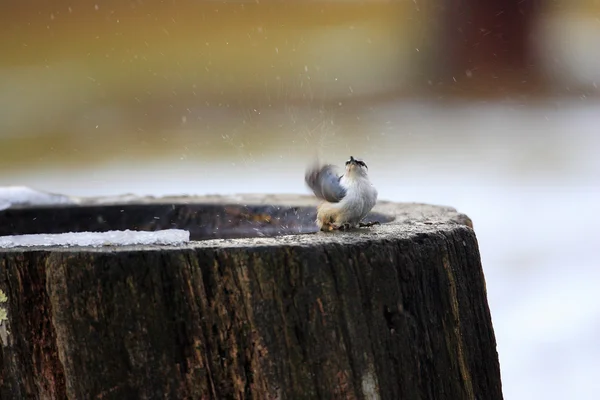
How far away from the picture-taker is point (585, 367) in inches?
117

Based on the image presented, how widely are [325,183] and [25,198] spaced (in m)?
0.76

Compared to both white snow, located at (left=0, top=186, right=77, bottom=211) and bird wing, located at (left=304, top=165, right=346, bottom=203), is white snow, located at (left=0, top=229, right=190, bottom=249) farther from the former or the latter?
white snow, located at (left=0, top=186, right=77, bottom=211)

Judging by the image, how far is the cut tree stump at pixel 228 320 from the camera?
48.3 inches

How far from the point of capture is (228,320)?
4.05 ft

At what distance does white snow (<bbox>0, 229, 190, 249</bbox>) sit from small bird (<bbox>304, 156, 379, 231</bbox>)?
285 mm

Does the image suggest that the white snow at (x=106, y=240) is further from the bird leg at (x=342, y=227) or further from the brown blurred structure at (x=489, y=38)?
the brown blurred structure at (x=489, y=38)

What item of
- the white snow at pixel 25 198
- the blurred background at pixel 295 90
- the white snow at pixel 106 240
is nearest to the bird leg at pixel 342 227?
the white snow at pixel 106 240

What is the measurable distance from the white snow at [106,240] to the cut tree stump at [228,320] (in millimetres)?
46

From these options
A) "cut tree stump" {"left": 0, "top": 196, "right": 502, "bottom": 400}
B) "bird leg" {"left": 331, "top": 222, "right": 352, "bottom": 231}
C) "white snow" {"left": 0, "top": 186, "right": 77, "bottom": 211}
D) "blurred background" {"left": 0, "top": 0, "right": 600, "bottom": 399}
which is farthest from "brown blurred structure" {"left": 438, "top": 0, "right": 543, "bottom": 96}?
"cut tree stump" {"left": 0, "top": 196, "right": 502, "bottom": 400}

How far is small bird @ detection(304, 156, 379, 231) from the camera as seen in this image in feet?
4.94

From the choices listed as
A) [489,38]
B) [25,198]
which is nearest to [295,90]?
[489,38]

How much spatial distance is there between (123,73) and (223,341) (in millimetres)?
7230

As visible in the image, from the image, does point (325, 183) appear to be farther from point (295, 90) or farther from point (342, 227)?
point (295, 90)

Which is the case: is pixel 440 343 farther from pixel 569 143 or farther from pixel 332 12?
pixel 332 12
